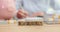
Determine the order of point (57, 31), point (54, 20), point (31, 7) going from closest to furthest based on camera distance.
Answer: point (57, 31) → point (54, 20) → point (31, 7)

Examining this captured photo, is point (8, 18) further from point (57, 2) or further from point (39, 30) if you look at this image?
point (57, 2)

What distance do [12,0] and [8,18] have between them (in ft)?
0.31

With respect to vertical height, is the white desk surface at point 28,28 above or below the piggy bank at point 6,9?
below

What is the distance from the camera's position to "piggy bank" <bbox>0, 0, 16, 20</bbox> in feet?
2.12

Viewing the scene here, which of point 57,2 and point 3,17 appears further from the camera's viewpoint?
point 57,2

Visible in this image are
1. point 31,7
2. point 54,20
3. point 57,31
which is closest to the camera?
point 57,31

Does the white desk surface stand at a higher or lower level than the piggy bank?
lower

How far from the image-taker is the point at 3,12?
2.12ft

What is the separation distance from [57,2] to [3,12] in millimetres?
471

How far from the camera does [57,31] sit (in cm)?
53

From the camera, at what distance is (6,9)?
25.6 inches

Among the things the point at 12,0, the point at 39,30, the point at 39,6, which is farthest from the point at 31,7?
the point at 39,30

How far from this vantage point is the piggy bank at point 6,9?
65 centimetres

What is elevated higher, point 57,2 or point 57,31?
point 57,2
